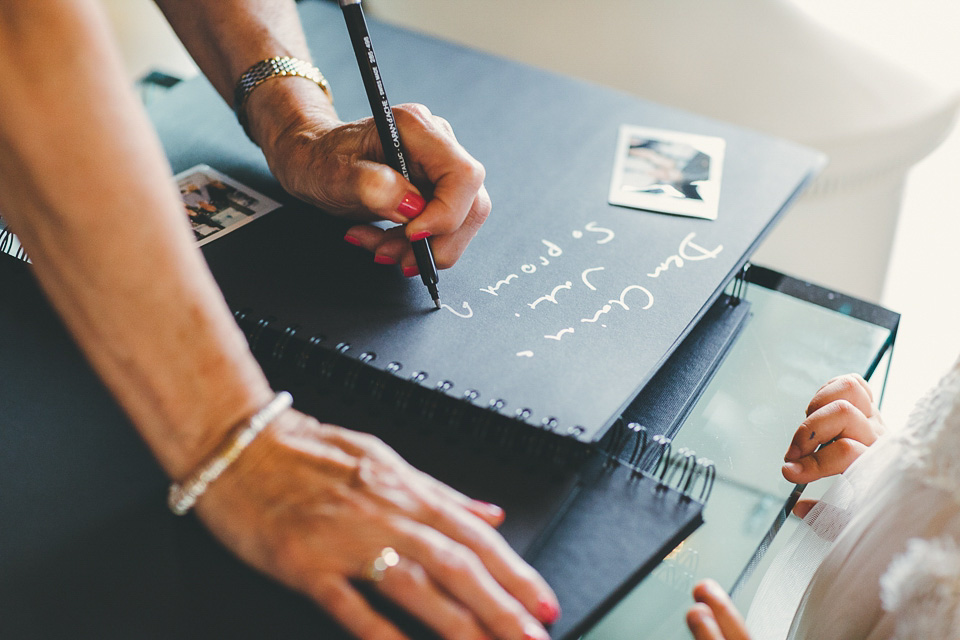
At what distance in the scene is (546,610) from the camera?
14.9 inches

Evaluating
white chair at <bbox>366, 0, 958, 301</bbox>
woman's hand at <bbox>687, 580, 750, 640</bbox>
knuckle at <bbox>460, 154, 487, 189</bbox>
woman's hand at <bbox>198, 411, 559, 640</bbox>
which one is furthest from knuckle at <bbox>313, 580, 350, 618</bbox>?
white chair at <bbox>366, 0, 958, 301</bbox>

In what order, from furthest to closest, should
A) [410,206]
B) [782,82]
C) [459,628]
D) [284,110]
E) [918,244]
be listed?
[918,244] → [782,82] → [284,110] → [410,206] → [459,628]

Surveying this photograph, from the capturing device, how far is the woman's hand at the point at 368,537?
0.37 metres

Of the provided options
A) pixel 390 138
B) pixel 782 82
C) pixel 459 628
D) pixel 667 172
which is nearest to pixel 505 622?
pixel 459 628

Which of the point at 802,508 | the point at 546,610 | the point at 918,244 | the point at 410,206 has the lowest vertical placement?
the point at 918,244

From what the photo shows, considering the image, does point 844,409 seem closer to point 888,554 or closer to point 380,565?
point 888,554

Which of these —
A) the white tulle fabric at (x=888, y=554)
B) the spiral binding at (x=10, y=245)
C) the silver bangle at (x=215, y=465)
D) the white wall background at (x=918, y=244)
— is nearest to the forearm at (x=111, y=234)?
the silver bangle at (x=215, y=465)

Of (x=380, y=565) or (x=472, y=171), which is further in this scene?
(x=472, y=171)

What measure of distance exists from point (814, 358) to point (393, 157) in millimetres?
442

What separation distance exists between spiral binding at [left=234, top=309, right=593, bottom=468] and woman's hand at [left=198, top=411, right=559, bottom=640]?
0.21 feet

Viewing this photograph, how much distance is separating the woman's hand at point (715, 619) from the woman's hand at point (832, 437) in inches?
6.5

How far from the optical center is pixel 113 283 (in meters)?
0.39

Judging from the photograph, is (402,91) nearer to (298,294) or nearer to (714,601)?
(298,294)

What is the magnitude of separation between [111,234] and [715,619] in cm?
41
